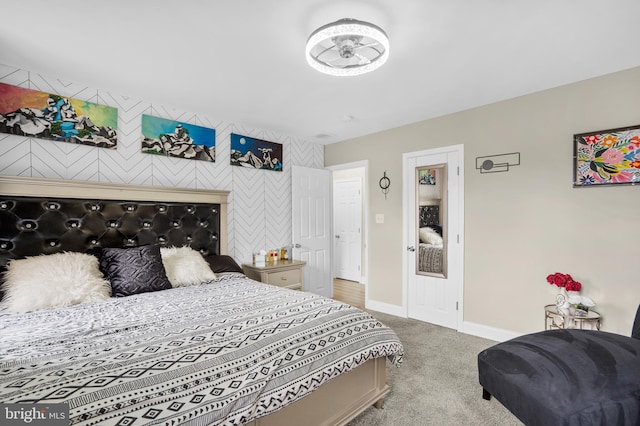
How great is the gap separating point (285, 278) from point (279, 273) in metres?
0.12

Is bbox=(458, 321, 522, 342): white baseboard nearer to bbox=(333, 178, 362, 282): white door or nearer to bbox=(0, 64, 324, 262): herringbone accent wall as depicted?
bbox=(0, 64, 324, 262): herringbone accent wall

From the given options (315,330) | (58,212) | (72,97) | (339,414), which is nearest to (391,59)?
(315,330)

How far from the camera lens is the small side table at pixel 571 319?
243cm

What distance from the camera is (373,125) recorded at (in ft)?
13.0

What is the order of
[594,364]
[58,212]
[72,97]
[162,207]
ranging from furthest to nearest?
1. [162,207]
2. [72,97]
3. [58,212]
4. [594,364]

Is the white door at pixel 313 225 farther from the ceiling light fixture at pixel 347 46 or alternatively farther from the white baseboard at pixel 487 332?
the ceiling light fixture at pixel 347 46

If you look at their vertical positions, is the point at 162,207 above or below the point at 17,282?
above

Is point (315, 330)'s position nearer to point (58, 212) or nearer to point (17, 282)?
point (17, 282)

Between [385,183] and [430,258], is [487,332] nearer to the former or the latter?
[430,258]

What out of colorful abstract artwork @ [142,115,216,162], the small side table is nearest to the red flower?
the small side table

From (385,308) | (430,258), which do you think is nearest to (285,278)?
(385,308)

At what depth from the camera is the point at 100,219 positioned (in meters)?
2.69

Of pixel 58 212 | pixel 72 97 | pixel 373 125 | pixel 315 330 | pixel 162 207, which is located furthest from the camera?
pixel 373 125

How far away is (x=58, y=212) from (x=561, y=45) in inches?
161
